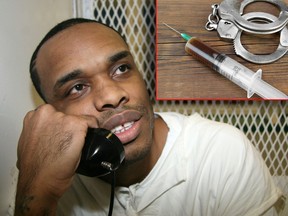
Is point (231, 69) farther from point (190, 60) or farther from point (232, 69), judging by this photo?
point (190, 60)

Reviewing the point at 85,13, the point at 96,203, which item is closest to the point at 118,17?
the point at 85,13

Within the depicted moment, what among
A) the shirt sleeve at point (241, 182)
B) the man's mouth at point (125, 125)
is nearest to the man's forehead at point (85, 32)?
the man's mouth at point (125, 125)

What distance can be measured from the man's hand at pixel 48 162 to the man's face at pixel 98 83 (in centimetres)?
8

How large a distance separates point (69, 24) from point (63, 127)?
0.31 m

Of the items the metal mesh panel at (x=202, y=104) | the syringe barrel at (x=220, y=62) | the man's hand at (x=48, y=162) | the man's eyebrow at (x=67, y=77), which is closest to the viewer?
the man's hand at (x=48, y=162)

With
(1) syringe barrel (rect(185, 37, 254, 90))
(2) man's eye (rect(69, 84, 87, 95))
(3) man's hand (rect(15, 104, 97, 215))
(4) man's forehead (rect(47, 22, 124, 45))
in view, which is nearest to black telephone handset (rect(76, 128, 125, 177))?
(3) man's hand (rect(15, 104, 97, 215))

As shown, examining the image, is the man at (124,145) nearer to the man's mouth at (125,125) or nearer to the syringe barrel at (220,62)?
the man's mouth at (125,125)

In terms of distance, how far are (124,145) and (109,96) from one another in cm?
11

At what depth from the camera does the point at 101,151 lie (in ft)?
2.10

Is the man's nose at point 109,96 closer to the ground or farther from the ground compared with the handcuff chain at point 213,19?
closer to the ground

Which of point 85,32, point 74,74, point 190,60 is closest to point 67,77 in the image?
point 74,74

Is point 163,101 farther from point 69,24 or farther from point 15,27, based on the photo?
point 15,27

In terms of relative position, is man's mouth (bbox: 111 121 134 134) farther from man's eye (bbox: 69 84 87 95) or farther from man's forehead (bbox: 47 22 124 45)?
man's forehead (bbox: 47 22 124 45)

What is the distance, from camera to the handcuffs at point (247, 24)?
0.82m
